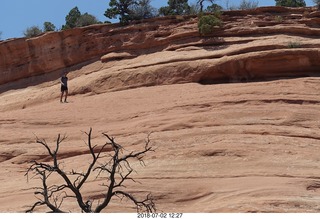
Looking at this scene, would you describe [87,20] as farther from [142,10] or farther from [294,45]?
[294,45]

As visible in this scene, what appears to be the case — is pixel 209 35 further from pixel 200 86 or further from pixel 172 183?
pixel 172 183

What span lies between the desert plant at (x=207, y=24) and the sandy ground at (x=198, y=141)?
151 inches

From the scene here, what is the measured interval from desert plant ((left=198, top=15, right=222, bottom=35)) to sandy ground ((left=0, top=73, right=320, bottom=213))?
384 centimetres

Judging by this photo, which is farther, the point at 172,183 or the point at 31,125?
the point at 31,125

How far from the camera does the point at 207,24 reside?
26.0m

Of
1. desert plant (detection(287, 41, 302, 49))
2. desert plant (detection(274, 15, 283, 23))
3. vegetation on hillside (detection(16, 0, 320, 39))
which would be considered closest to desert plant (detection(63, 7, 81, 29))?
vegetation on hillside (detection(16, 0, 320, 39))

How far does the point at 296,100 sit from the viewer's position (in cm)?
2016

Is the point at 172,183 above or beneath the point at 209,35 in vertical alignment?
beneath

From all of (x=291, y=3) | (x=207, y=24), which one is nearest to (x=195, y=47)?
(x=207, y=24)

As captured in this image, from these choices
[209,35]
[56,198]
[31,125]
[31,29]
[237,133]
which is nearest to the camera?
[56,198]

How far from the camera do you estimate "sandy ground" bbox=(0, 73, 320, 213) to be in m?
15.1

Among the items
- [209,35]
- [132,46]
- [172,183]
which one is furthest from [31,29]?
[172,183]

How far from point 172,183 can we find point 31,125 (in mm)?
7136

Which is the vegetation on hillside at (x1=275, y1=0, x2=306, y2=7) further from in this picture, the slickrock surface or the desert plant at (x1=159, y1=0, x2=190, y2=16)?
the slickrock surface
